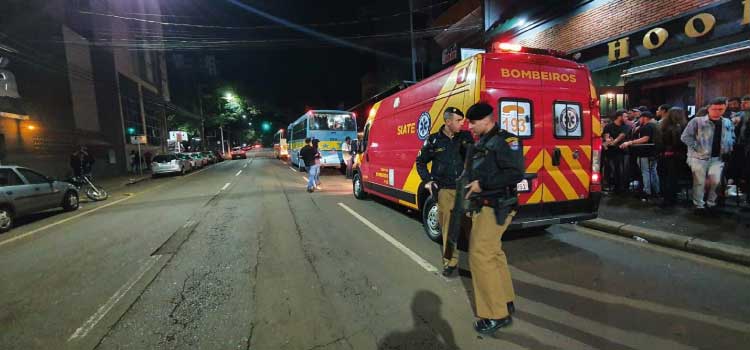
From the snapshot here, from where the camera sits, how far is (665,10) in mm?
8711

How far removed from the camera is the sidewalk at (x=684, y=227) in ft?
14.1

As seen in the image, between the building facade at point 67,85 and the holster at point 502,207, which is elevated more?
the building facade at point 67,85

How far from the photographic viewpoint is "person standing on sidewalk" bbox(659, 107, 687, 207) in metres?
6.36

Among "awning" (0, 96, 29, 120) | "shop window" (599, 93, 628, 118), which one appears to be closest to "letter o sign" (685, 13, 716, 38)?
"shop window" (599, 93, 628, 118)

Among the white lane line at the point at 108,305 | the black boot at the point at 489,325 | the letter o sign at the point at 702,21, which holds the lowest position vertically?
the black boot at the point at 489,325

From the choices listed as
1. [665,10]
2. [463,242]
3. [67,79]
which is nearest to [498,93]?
[463,242]

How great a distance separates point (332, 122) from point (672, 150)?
48.2ft

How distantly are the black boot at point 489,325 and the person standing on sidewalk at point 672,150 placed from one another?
583 cm

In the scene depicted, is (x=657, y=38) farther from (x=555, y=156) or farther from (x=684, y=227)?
(x=555, y=156)

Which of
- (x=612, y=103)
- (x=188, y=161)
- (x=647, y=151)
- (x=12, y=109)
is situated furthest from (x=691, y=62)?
(x=188, y=161)

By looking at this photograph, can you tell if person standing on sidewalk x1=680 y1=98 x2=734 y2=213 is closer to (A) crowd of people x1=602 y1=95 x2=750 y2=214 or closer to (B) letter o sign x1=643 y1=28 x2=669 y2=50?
(A) crowd of people x1=602 y1=95 x2=750 y2=214

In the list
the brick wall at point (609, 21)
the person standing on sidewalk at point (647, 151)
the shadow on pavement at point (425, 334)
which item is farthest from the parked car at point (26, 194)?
the brick wall at point (609, 21)

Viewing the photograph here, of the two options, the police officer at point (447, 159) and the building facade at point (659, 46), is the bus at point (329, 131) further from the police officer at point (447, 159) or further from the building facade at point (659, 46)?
the police officer at point (447, 159)

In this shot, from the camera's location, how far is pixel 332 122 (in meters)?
18.5
